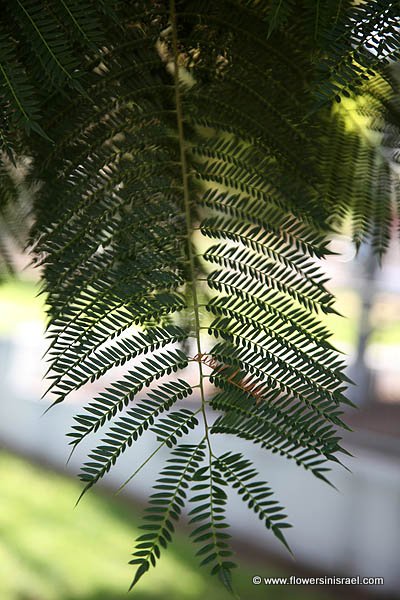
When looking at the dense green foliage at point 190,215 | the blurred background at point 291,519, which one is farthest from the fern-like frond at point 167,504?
the blurred background at point 291,519

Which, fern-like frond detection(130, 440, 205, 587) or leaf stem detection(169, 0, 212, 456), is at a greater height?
leaf stem detection(169, 0, 212, 456)

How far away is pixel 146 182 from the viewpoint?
0.31 metres

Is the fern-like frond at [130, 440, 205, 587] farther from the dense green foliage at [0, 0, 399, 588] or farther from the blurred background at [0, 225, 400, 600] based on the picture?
the blurred background at [0, 225, 400, 600]

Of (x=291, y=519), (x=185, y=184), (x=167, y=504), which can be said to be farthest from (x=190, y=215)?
Answer: (x=291, y=519)

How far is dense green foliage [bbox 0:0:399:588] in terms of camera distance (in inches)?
9.7

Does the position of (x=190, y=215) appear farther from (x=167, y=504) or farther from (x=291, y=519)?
(x=291, y=519)

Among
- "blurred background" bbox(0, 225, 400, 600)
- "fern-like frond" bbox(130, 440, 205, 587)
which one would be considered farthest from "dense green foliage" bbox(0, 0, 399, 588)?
"blurred background" bbox(0, 225, 400, 600)

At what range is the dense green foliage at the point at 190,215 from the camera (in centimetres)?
25

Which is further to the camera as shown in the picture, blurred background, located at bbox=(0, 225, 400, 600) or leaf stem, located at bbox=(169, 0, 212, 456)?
blurred background, located at bbox=(0, 225, 400, 600)

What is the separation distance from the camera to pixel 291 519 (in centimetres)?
209

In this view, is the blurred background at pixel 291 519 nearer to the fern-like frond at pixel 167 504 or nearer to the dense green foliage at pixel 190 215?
the dense green foliage at pixel 190 215

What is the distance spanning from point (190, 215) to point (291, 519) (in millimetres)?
1916

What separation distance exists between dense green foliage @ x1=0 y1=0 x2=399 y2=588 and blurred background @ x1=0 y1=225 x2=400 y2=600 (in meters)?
1.55

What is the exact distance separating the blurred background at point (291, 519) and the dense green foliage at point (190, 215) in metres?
1.55
